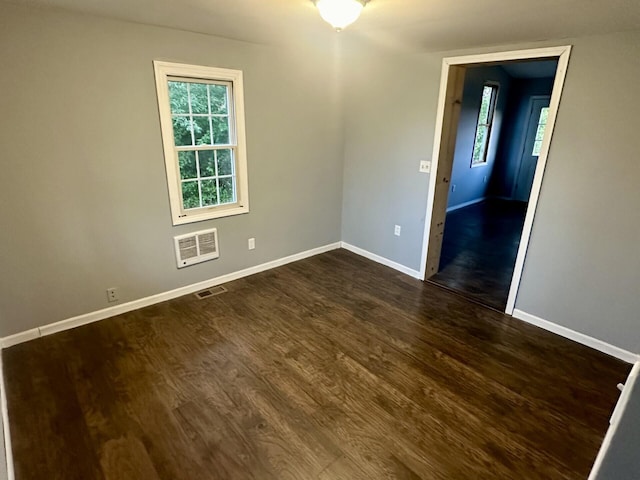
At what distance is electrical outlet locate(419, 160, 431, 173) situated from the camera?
347 cm

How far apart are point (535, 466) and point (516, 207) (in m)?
6.13

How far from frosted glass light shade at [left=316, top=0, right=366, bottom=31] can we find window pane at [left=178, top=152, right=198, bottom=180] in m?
1.63

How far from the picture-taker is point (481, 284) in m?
3.65

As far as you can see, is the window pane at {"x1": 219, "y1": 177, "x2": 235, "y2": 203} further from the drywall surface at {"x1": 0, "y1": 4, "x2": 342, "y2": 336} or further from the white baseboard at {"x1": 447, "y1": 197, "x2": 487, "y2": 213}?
A: the white baseboard at {"x1": 447, "y1": 197, "x2": 487, "y2": 213}

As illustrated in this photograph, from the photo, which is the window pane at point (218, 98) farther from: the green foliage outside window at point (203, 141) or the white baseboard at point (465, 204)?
the white baseboard at point (465, 204)

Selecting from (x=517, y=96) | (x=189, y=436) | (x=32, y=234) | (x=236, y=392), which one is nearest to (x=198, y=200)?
(x=32, y=234)

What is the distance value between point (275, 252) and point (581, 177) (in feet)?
9.48

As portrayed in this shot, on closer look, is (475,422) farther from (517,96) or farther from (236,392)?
(517,96)

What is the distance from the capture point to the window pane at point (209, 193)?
3.28m

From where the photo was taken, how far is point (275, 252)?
13.0 feet

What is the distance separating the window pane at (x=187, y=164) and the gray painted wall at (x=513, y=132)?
6542 mm

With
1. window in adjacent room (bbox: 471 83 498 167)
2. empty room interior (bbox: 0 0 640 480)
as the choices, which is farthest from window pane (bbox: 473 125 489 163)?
empty room interior (bbox: 0 0 640 480)

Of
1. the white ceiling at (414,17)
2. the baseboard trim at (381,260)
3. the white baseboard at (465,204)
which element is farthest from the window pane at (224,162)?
the white baseboard at (465,204)

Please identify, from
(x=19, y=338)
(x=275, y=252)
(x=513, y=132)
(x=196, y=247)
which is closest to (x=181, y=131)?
(x=196, y=247)
